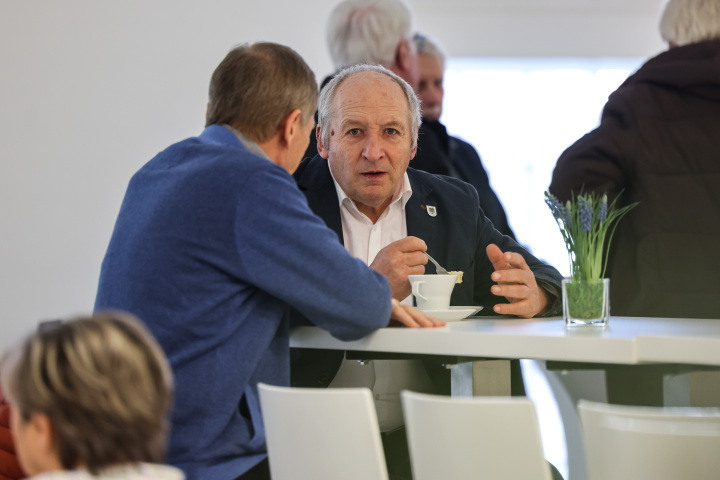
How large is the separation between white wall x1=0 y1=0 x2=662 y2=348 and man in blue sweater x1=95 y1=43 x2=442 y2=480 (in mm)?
3108

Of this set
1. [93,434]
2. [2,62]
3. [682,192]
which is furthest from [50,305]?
[93,434]

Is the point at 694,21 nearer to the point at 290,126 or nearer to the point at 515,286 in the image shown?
the point at 515,286

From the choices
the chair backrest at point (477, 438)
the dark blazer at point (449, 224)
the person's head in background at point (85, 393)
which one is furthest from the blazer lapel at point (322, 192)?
the person's head in background at point (85, 393)

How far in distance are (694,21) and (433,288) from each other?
123 cm

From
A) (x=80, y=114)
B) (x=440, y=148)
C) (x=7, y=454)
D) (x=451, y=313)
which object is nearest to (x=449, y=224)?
(x=451, y=313)

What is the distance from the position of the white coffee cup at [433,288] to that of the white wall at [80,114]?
304 centimetres

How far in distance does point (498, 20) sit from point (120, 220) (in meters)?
5.63

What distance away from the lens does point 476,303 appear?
2.48 meters

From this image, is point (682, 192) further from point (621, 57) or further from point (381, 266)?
point (621, 57)

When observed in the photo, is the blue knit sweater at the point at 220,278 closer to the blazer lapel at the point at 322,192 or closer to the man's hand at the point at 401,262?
the man's hand at the point at 401,262

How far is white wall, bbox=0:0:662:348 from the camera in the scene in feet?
15.4

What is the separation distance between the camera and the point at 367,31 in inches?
123

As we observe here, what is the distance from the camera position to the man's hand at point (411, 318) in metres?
1.73

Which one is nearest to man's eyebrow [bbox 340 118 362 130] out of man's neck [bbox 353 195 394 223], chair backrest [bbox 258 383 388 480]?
man's neck [bbox 353 195 394 223]
